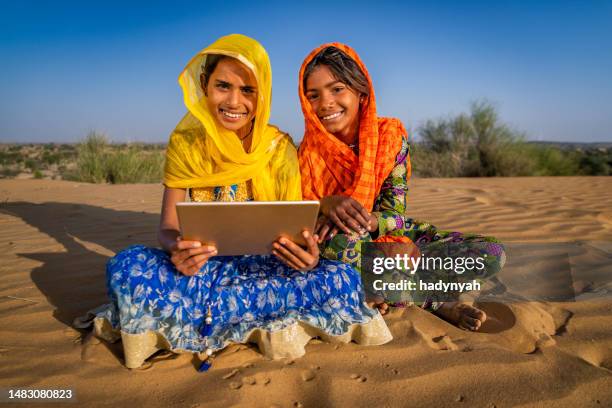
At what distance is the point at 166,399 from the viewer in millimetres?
1578

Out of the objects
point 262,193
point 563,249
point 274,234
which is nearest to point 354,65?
point 262,193

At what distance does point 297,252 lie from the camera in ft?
6.12

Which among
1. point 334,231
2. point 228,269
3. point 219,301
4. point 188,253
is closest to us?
point 188,253

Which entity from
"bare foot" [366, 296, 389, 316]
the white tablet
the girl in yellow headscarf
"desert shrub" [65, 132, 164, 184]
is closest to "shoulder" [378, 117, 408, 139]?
the girl in yellow headscarf

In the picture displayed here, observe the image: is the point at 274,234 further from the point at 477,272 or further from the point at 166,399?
the point at 477,272

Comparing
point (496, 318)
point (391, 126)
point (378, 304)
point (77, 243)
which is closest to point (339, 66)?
point (391, 126)

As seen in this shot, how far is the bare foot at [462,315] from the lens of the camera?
218 centimetres

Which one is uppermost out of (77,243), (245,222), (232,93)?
(232,93)

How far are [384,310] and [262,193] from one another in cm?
100

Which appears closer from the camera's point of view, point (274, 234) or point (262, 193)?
point (274, 234)

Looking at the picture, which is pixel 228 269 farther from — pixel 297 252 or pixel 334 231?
pixel 334 231

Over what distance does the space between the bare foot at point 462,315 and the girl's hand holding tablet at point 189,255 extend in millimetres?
1408

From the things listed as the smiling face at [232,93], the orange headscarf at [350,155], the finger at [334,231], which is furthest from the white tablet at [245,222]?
the orange headscarf at [350,155]

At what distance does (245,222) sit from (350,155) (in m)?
1.28
